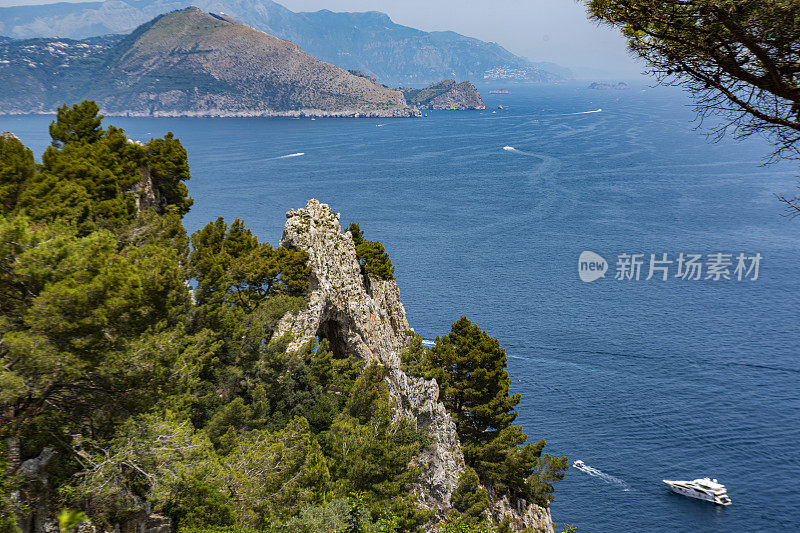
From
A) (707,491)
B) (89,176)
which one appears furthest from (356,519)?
(707,491)

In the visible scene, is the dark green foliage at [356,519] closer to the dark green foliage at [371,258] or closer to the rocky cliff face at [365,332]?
the rocky cliff face at [365,332]

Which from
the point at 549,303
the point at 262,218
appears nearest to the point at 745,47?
the point at 549,303

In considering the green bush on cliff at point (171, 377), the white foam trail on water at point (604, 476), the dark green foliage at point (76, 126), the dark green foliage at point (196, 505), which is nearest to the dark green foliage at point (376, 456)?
the green bush on cliff at point (171, 377)

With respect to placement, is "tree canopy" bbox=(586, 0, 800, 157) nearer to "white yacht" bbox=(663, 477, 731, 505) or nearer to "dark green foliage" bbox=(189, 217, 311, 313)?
"dark green foliage" bbox=(189, 217, 311, 313)

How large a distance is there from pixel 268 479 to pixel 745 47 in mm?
20751

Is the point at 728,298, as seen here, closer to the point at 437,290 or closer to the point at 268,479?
the point at 437,290

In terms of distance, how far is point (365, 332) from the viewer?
40.2 m

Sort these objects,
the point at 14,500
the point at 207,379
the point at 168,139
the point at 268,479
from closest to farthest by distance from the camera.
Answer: the point at 14,500 < the point at 268,479 < the point at 207,379 < the point at 168,139

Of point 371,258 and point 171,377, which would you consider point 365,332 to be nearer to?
point 371,258

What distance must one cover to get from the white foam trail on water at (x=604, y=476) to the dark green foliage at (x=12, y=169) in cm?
5317

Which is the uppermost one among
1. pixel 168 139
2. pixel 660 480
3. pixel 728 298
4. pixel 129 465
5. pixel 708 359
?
pixel 168 139

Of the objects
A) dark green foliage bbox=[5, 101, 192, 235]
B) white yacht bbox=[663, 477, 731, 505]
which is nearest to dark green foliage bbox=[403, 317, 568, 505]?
white yacht bbox=[663, 477, 731, 505]

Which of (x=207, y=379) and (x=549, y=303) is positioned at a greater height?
(x=207, y=379)

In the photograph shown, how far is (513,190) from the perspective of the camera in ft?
484
